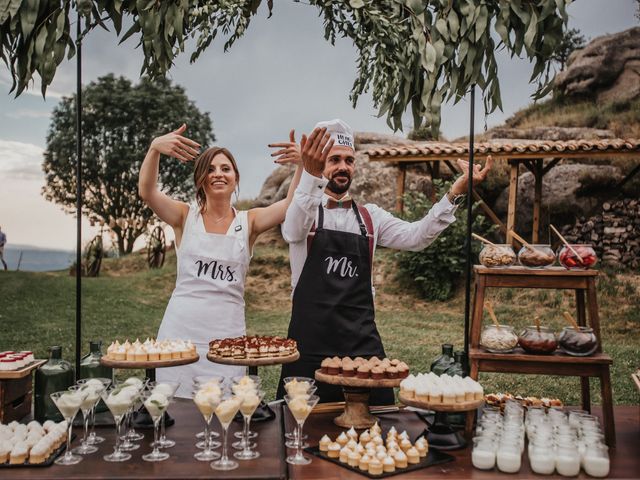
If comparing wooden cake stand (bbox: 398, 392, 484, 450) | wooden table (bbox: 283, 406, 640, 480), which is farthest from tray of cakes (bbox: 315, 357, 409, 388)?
wooden table (bbox: 283, 406, 640, 480)

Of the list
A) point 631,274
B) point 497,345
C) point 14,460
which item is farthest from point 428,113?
point 631,274

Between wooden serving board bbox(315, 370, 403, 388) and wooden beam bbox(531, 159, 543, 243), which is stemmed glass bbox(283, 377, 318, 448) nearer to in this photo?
wooden serving board bbox(315, 370, 403, 388)

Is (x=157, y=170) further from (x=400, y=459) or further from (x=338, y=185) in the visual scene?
(x=400, y=459)

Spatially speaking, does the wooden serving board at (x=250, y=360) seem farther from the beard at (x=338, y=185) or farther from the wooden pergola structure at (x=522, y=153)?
the wooden pergola structure at (x=522, y=153)

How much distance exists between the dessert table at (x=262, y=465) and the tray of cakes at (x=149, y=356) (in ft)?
0.89

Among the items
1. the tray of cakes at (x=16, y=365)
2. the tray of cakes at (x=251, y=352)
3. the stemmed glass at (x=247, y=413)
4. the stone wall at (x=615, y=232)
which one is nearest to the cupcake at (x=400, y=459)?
the stemmed glass at (x=247, y=413)

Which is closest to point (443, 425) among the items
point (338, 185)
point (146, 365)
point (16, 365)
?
point (146, 365)

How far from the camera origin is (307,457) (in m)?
2.28

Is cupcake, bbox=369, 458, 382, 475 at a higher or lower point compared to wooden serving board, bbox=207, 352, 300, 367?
lower

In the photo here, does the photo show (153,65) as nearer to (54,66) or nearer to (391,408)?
(54,66)

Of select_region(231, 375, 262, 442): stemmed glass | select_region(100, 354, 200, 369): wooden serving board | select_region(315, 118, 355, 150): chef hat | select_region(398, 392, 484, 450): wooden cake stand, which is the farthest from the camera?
select_region(315, 118, 355, 150): chef hat

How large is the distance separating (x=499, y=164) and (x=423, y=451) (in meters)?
15.4

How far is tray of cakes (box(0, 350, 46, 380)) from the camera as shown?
8.14 ft

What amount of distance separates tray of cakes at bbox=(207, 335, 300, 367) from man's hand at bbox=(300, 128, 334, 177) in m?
0.81
